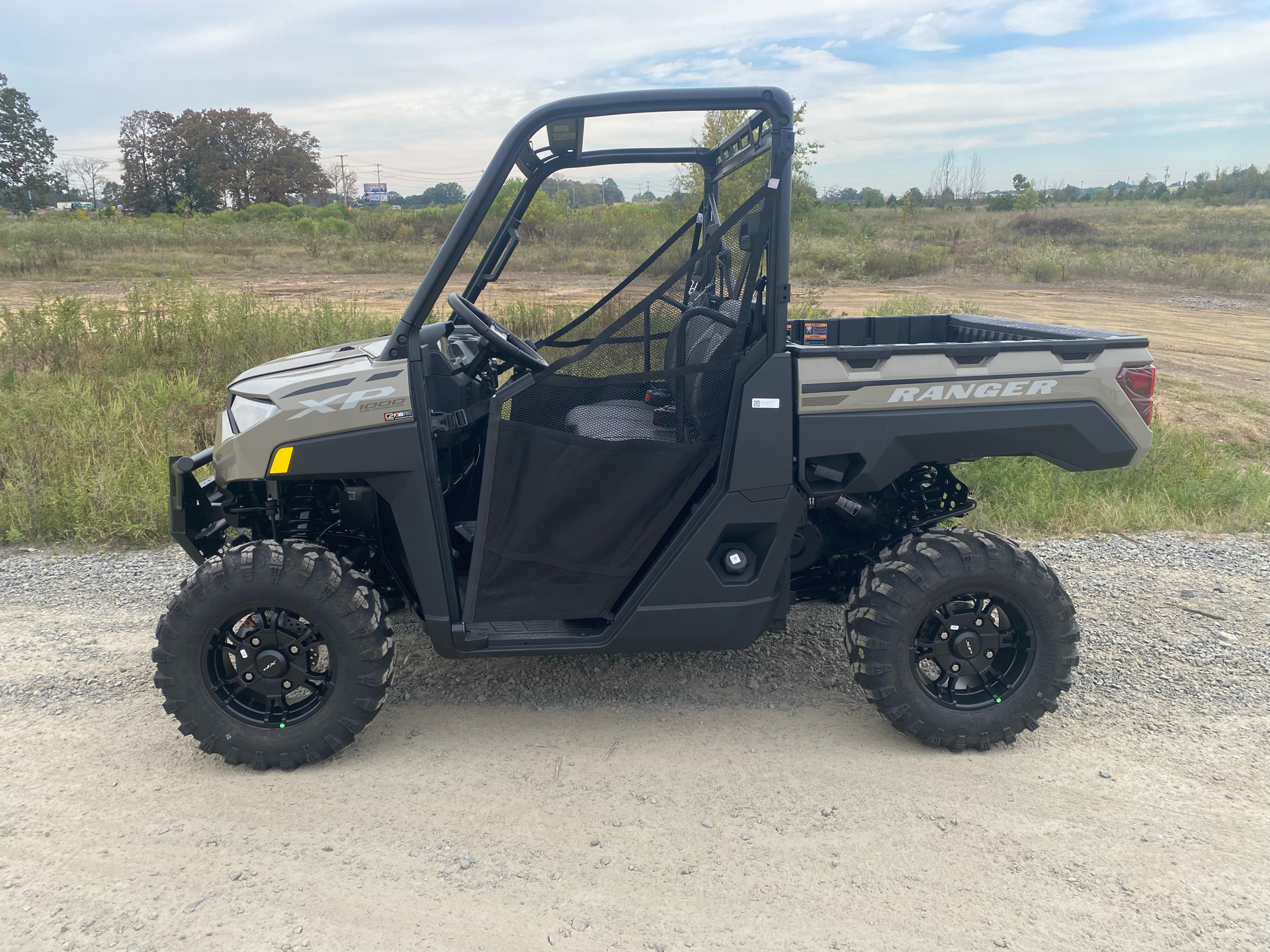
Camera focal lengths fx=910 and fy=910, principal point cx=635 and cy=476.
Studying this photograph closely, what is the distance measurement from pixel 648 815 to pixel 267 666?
4.61 feet

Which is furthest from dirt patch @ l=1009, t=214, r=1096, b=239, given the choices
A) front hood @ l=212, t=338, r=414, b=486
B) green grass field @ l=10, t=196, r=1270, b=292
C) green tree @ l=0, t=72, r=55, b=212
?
green tree @ l=0, t=72, r=55, b=212

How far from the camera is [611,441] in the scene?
309 cm

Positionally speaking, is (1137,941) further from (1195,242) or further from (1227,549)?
(1195,242)

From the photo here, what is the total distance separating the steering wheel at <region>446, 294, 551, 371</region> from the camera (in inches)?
123

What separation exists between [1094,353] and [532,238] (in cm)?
227

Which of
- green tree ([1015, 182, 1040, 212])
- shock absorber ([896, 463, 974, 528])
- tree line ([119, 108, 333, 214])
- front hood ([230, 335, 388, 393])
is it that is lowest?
shock absorber ([896, 463, 974, 528])

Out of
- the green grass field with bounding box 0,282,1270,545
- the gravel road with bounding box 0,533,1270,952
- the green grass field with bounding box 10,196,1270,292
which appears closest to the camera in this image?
the gravel road with bounding box 0,533,1270,952

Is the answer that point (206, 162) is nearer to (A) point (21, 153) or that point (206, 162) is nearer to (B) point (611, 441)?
(A) point (21, 153)

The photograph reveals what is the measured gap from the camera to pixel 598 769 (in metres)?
3.15

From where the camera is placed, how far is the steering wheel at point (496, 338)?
10.2 feet

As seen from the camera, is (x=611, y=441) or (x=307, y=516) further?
(x=307, y=516)

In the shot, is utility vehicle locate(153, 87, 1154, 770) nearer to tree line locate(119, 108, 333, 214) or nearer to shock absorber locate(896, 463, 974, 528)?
shock absorber locate(896, 463, 974, 528)

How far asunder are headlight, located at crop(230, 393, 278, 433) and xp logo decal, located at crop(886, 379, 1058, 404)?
2.12 m

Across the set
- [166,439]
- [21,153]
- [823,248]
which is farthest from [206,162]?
[166,439]
